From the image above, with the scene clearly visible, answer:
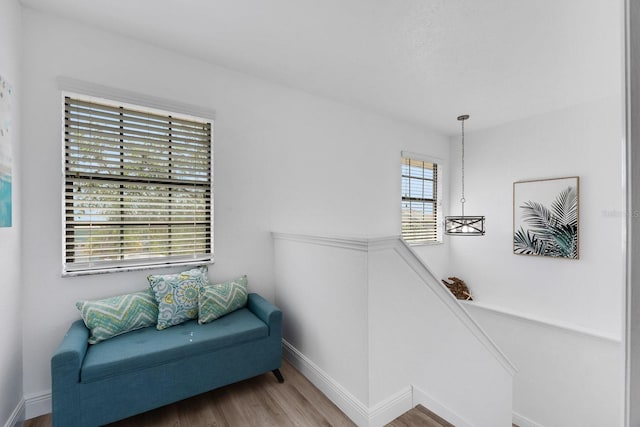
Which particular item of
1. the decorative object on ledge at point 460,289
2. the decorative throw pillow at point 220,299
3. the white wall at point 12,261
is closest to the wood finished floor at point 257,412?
the white wall at point 12,261

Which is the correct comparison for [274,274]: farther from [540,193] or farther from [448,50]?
[540,193]

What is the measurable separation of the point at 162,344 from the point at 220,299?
511 millimetres

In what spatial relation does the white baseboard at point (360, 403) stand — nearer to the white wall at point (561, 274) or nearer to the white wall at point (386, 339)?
the white wall at point (386, 339)

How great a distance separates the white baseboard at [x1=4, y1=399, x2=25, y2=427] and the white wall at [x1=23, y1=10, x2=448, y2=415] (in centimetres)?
A: 8

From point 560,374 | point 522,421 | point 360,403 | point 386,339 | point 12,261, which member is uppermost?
point 12,261

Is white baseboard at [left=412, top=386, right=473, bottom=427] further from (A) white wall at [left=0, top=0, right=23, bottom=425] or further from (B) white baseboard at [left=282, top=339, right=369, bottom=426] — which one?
(A) white wall at [left=0, top=0, right=23, bottom=425]

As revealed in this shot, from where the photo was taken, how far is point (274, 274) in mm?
2975

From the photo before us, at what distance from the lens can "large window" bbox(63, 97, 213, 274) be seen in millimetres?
2186

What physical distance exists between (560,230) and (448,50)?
2719 mm

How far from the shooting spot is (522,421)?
3664mm

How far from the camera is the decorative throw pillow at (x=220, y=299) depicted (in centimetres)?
227

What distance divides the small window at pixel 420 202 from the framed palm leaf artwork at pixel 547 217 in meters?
1.09

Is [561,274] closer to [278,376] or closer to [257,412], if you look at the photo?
[278,376]

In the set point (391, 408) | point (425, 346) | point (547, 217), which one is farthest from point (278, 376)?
point (547, 217)
